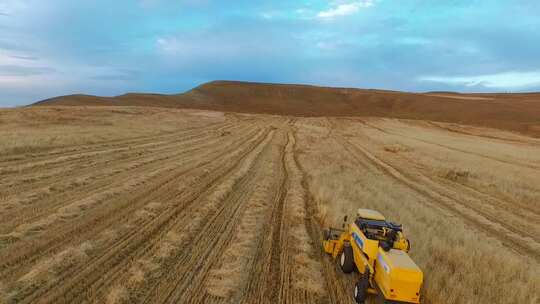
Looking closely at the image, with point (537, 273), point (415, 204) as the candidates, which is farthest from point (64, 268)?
point (415, 204)

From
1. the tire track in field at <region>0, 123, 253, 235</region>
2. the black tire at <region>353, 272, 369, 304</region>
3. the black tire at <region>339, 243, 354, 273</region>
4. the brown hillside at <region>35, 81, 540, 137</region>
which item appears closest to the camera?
the black tire at <region>353, 272, 369, 304</region>

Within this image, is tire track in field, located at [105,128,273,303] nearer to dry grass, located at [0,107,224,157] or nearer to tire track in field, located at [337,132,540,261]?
tire track in field, located at [337,132,540,261]

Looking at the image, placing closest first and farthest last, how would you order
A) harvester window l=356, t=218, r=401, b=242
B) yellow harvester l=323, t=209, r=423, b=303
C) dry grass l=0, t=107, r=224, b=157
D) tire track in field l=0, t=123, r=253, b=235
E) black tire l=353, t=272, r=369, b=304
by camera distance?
yellow harvester l=323, t=209, r=423, b=303 → black tire l=353, t=272, r=369, b=304 → harvester window l=356, t=218, r=401, b=242 → tire track in field l=0, t=123, r=253, b=235 → dry grass l=0, t=107, r=224, b=157

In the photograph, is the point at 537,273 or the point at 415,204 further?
the point at 415,204

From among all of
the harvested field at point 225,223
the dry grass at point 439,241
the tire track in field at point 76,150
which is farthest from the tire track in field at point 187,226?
the tire track in field at point 76,150

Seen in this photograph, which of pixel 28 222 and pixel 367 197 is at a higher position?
pixel 28 222

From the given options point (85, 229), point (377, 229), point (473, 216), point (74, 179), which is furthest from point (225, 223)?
point (473, 216)

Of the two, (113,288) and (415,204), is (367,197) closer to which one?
(415,204)

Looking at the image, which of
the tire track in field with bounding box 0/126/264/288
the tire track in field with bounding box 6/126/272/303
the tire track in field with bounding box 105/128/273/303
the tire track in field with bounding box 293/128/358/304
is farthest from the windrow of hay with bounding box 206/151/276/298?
the tire track in field with bounding box 0/126/264/288
